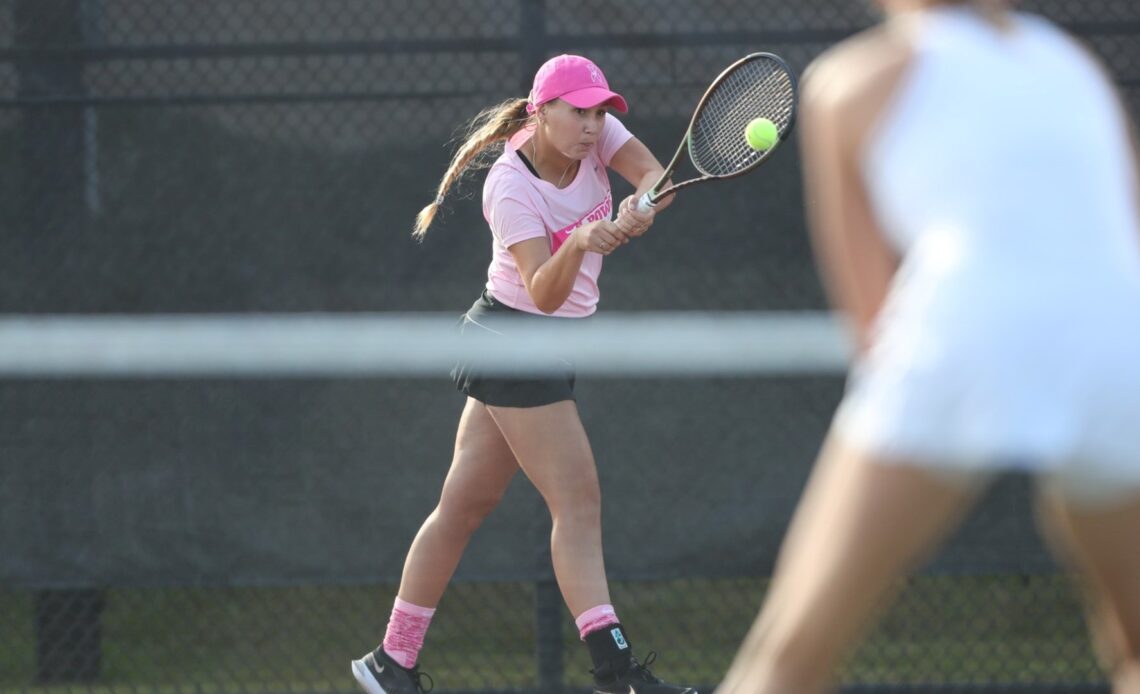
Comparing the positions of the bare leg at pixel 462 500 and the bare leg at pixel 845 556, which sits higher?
the bare leg at pixel 845 556

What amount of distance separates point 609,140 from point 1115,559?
180 cm

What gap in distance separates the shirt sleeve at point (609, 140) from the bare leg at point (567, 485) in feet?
1.72

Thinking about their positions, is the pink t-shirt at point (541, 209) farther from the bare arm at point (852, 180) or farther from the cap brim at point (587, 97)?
the bare arm at point (852, 180)

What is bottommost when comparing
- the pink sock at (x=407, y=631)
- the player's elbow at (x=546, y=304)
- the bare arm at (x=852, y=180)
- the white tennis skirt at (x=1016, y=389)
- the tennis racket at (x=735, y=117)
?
the pink sock at (x=407, y=631)

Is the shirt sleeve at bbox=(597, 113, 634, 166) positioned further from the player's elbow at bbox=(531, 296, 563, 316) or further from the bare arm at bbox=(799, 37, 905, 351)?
the bare arm at bbox=(799, 37, 905, 351)

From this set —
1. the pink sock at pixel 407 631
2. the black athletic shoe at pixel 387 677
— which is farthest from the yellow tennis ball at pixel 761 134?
the black athletic shoe at pixel 387 677

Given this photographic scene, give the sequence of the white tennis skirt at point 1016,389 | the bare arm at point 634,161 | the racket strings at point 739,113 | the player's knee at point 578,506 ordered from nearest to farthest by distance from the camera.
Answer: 1. the white tennis skirt at point 1016,389
2. the racket strings at point 739,113
3. the player's knee at point 578,506
4. the bare arm at point 634,161

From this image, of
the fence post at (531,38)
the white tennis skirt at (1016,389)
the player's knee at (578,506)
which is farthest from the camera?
the fence post at (531,38)

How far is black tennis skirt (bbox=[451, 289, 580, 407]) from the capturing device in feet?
10.7

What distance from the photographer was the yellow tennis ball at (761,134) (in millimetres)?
3152

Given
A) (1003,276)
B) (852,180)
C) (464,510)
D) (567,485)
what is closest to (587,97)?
(567,485)

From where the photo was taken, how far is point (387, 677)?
11.3 feet

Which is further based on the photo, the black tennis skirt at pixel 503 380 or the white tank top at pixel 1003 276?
the black tennis skirt at pixel 503 380

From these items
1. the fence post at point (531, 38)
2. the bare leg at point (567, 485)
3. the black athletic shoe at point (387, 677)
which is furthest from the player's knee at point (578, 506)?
the fence post at point (531, 38)
